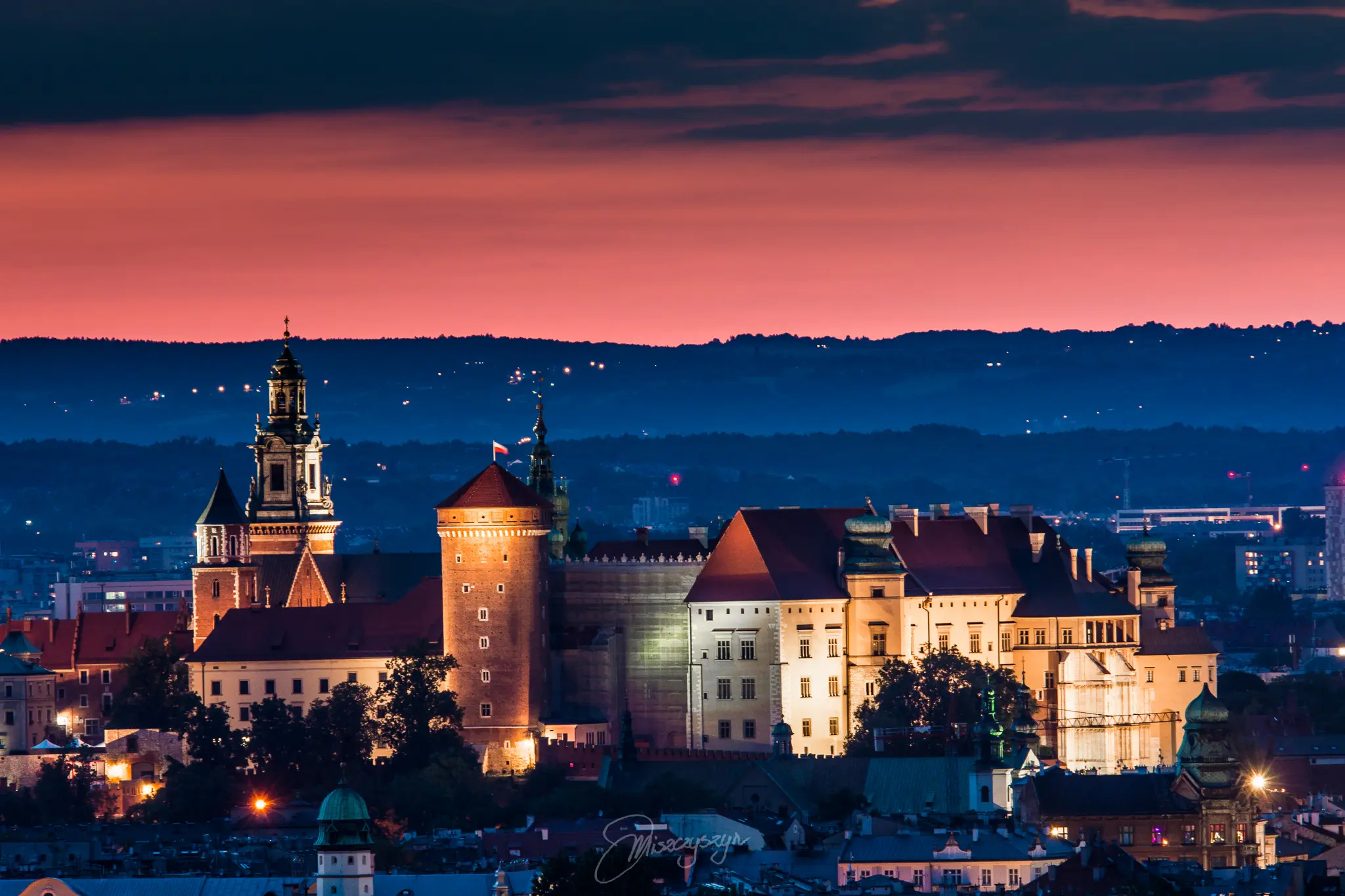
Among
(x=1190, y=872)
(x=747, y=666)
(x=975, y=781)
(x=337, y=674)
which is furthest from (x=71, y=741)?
(x=1190, y=872)

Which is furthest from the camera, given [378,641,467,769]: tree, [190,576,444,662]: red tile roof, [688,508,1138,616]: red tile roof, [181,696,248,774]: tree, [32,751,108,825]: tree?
[190,576,444,662]: red tile roof

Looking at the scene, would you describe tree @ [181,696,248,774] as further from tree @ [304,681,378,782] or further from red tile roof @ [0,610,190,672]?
red tile roof @ [0,610,190,672]

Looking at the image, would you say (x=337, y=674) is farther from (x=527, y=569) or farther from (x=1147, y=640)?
(x=1147, y=640)

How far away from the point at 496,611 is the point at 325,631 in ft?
37.1

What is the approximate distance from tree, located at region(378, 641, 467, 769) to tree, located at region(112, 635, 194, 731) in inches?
359

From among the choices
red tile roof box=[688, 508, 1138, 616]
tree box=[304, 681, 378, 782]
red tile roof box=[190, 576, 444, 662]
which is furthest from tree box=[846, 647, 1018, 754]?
tree box=[304, 681, 378, 782]

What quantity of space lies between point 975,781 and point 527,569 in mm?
24812

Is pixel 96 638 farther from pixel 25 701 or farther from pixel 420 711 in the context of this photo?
pixel 420 711

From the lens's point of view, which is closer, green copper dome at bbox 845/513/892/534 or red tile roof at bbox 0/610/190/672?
green copper dome at bbox 845/513/892/534

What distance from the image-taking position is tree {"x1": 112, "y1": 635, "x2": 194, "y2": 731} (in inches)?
6860

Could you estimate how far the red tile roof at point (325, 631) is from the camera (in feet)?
579

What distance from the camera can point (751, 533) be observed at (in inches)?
7047

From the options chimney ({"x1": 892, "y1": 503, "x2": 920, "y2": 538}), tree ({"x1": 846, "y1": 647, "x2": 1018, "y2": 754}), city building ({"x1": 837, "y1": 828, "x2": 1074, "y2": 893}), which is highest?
chimney ({"x1": 892, "y1": 503, "x2": 920, "y2": 538})

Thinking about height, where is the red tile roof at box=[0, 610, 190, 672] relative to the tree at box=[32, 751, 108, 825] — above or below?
above
